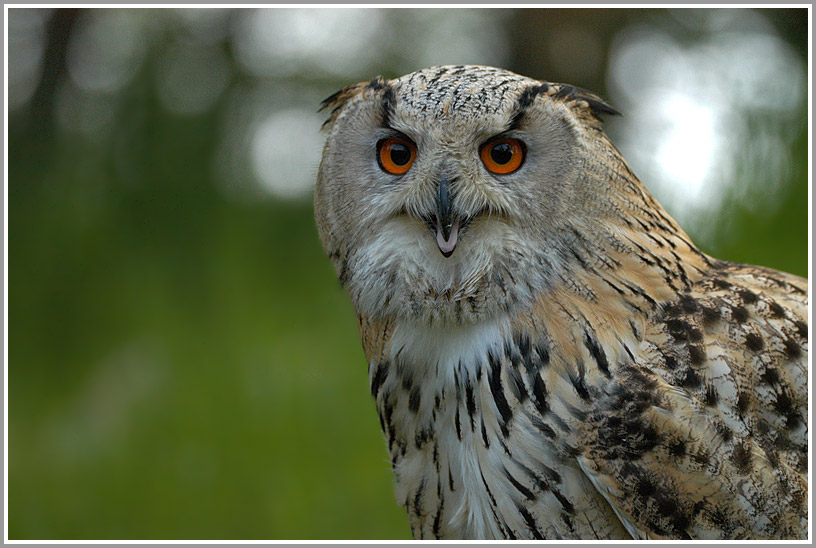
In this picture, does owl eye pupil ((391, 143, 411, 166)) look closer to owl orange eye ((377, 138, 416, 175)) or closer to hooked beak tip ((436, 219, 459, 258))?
owl orange eye ((377, 138, 416, 175))

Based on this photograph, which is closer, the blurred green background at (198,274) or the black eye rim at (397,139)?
the black eye rim at (397,139)

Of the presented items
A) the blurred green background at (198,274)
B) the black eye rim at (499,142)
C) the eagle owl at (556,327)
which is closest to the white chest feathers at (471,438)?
the eagle owl at (556,327)

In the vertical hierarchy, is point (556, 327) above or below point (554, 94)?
below

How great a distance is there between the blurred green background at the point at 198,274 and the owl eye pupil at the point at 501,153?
64.6 inches

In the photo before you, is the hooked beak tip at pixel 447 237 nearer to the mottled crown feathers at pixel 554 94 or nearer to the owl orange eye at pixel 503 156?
the owl orange eye at pixel 503 156

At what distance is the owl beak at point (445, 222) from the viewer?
1273mm

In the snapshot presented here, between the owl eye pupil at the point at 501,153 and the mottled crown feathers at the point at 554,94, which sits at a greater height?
the mottled crown feathers at the point at 554,94

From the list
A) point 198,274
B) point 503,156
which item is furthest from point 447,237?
point 198,274

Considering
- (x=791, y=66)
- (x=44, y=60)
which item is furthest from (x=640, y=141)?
(x=44, y=60)

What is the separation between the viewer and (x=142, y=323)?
3.44 meters

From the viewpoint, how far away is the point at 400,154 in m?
1.38

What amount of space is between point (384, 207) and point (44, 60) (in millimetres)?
2026

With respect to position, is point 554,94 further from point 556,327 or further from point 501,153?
point 556,327

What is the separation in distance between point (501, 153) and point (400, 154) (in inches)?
8.2
